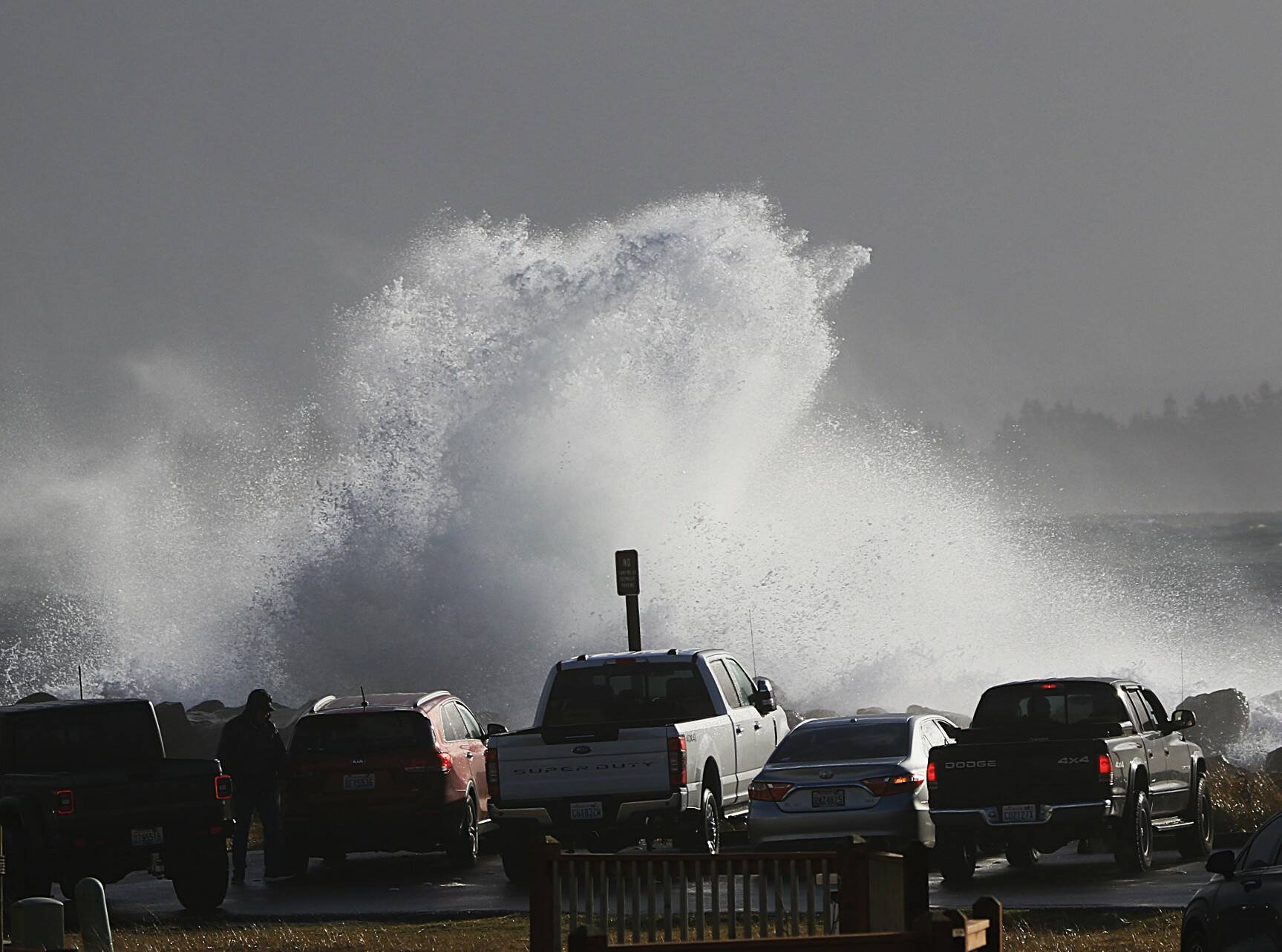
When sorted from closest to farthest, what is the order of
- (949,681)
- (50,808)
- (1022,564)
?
1. (50,808)
2. (949,681)
3. (1022,564)

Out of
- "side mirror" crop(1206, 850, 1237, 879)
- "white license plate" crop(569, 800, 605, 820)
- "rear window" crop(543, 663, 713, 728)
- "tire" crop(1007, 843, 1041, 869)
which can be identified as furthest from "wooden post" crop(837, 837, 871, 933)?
"rear window" crop(543, 663, 713, 728)

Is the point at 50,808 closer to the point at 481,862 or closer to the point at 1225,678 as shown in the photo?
the point at 481,862

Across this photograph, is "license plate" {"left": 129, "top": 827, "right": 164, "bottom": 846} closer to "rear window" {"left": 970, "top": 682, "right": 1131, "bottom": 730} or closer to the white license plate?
the white license plate

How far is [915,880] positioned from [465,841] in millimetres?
13145

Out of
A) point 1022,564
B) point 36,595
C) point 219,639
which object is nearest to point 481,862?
point 219,639

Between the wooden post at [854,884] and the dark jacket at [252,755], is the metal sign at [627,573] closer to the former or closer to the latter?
the dark jacket at [252,755]

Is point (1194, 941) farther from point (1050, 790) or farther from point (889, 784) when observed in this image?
point (889, 784)

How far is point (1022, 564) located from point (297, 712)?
1247 inches

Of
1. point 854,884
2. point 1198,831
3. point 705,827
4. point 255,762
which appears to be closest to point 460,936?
point 705,827

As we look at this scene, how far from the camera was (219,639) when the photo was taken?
52.5 m

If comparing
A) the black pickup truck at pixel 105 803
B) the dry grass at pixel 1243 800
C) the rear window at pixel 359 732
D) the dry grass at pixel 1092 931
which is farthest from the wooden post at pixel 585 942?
the dry grass at pixel 1243 800

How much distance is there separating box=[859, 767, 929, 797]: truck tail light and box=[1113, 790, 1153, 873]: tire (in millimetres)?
1693

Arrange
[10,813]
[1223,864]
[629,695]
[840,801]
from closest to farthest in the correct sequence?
[1223,864], [10,813], [840,801], [629,695]

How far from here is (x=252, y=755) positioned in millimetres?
19859
